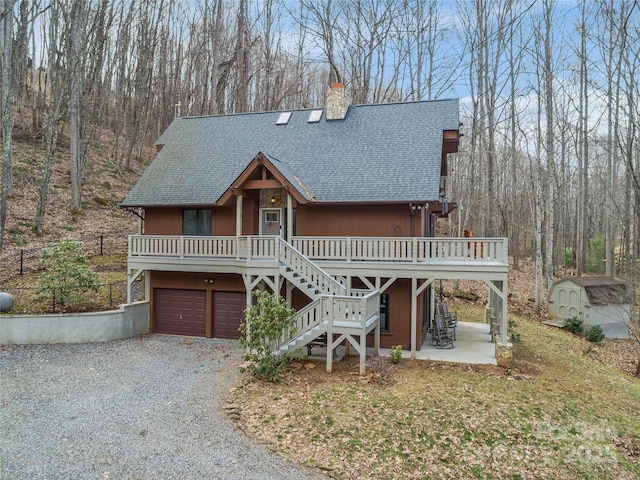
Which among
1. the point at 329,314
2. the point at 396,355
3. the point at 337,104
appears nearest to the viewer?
the point at 329,314

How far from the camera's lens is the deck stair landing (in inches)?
448

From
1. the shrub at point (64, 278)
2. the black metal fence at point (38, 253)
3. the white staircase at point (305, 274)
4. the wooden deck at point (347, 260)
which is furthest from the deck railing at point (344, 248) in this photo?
the black metal fence at point (38, 253)

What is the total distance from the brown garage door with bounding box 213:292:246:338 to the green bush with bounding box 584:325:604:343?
52.0ft

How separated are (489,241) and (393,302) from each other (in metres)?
3.76

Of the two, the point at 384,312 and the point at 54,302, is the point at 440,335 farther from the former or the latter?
the point at 54,302

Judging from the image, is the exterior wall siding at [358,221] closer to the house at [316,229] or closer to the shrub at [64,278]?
the house at [316,229]

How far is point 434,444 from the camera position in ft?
25.8

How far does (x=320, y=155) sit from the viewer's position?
1677 cm

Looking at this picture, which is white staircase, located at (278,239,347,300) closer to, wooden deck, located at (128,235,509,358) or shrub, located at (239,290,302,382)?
wooden deck, located at (128,235,509,358)

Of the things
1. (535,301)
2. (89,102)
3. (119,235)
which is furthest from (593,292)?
(89,102)

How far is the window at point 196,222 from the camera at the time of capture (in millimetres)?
16047

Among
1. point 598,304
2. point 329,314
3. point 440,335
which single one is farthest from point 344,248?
point 598,304

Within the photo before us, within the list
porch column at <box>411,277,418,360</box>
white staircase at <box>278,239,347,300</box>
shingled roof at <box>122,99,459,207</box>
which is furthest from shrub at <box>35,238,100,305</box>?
porch column at <box>411,277,418,360</box>

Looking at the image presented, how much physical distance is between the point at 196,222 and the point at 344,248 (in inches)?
249
